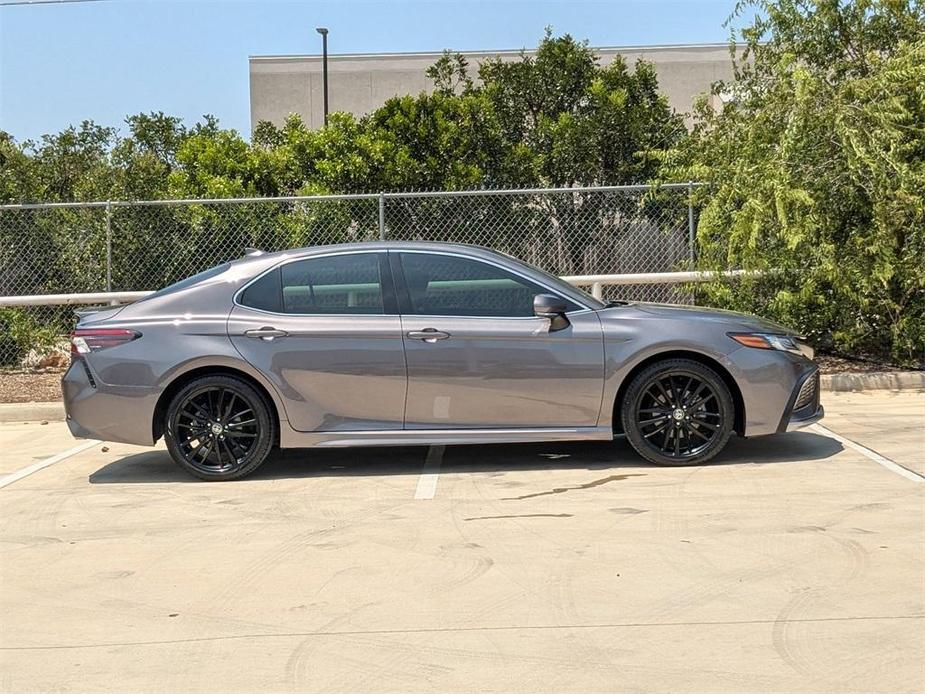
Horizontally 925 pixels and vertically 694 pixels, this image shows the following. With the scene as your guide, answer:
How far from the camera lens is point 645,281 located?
12.2 metres

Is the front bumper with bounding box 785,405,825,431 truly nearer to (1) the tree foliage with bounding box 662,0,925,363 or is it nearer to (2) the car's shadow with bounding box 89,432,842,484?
(2) the car's shadow with bounding box 89,432,842,484

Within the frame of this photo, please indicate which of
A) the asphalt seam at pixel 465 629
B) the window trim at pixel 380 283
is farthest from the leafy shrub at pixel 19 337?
the asphalt seam at pixel 465 629

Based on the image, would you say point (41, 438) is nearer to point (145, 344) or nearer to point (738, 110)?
point (145, 344)

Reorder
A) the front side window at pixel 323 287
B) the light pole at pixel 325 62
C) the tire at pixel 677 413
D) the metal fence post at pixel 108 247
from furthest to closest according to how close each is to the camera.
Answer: the light pole at pixel 325 62, the metal fence post at pixel 108 247, the front side window at pixel 323 287, the tire at pixel 677 413

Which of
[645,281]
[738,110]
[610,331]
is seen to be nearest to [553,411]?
[610,331]

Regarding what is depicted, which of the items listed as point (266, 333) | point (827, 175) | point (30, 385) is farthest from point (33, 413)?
point (827, 175)

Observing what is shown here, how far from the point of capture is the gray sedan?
7766mm

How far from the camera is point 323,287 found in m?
8.01

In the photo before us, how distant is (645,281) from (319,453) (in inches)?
185

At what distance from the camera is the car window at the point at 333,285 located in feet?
26.1

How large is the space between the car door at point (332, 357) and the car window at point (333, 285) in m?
0.01

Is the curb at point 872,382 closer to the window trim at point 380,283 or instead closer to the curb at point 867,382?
the curb at point 867,382

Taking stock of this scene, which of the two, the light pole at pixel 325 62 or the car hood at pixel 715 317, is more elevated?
the light pole at pixel 325 62

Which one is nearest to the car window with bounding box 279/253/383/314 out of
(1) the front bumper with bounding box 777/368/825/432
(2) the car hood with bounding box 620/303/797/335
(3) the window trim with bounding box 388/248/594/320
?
(3) the window trim with bounding box 388/248/594/320
